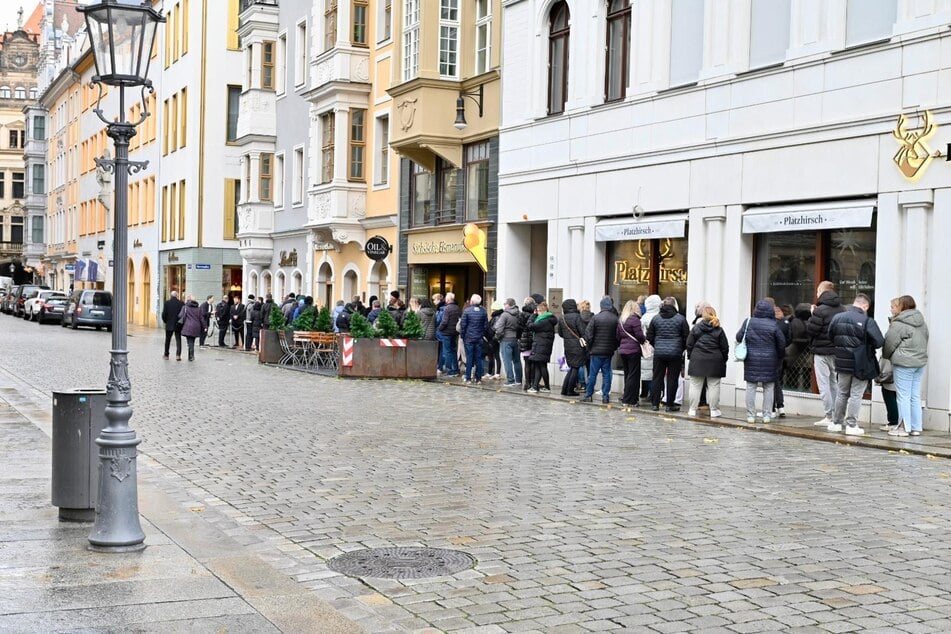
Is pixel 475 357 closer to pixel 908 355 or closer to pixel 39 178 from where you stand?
pixel 908 355

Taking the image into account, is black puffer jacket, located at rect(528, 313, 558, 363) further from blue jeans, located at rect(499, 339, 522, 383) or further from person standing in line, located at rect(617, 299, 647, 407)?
person standing in line, located at rect(617, 299, 647, 407)

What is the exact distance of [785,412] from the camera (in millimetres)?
18656

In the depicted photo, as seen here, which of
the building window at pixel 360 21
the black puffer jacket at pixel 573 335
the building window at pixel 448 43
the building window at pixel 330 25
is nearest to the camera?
the black puffer jacket at pixel 573 335

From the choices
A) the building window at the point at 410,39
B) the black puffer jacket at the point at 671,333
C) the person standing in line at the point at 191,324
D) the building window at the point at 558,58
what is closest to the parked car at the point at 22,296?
the person standing in line at the point at 191,324

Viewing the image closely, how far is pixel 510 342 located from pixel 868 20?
9204 millimetres

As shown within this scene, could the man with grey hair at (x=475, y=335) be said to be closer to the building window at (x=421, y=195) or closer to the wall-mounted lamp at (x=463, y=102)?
the wall-mounted lamp at (x=463, y=102)

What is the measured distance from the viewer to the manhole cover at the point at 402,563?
7457mm

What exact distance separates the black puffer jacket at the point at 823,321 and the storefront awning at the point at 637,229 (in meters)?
4.60

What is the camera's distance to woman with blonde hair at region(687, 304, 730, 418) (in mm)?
17891

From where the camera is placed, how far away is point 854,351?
611 inches

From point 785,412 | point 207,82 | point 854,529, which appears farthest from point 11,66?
point 854,529

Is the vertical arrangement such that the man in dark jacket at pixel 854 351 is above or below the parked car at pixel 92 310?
above

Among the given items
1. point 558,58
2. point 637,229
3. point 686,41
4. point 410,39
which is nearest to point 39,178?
point 410,39

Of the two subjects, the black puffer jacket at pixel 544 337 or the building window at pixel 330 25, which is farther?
Answer: the building window at pixel 330 25
